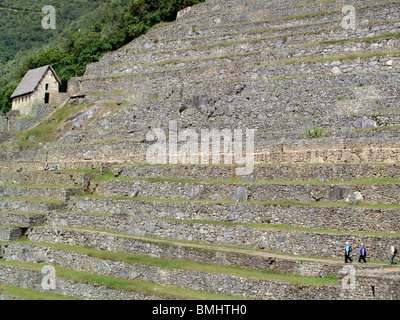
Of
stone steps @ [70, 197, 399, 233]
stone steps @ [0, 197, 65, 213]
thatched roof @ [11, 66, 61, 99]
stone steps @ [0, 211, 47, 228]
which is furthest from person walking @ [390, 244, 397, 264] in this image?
thatched roof @ [11, 66, 61, 99]

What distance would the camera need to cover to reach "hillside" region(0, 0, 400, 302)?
922 inches

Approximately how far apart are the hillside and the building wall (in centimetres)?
401

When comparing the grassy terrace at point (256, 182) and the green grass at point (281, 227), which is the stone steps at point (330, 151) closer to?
the grassy terrace at point (256, 182)

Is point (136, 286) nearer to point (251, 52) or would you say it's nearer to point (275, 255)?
point (275, 255)

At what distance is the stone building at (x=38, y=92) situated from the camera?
169 ft

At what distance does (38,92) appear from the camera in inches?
2040

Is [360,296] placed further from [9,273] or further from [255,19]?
[255,19]

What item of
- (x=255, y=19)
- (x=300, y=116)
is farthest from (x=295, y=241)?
(x=255, y=19)

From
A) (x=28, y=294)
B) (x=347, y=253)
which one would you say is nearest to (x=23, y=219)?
(x=28, y=294)

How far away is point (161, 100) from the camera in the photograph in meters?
39.5

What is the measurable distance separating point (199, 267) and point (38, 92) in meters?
33.1

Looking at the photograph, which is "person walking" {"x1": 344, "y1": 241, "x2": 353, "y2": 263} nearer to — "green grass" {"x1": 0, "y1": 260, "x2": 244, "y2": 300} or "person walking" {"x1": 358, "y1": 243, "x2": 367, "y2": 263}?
"person walking" {"x1": 358, "y1": 243, "x2": 367, "y2": 263}

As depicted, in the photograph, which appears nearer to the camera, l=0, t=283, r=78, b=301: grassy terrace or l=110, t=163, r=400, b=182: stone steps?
l=0, t=283, r=78, b=301: grassy terrace

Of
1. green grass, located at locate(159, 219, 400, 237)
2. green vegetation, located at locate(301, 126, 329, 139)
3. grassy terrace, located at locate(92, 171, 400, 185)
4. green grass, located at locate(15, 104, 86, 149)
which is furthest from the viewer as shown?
green grass, located at locate(15, 104, 86, 149)
